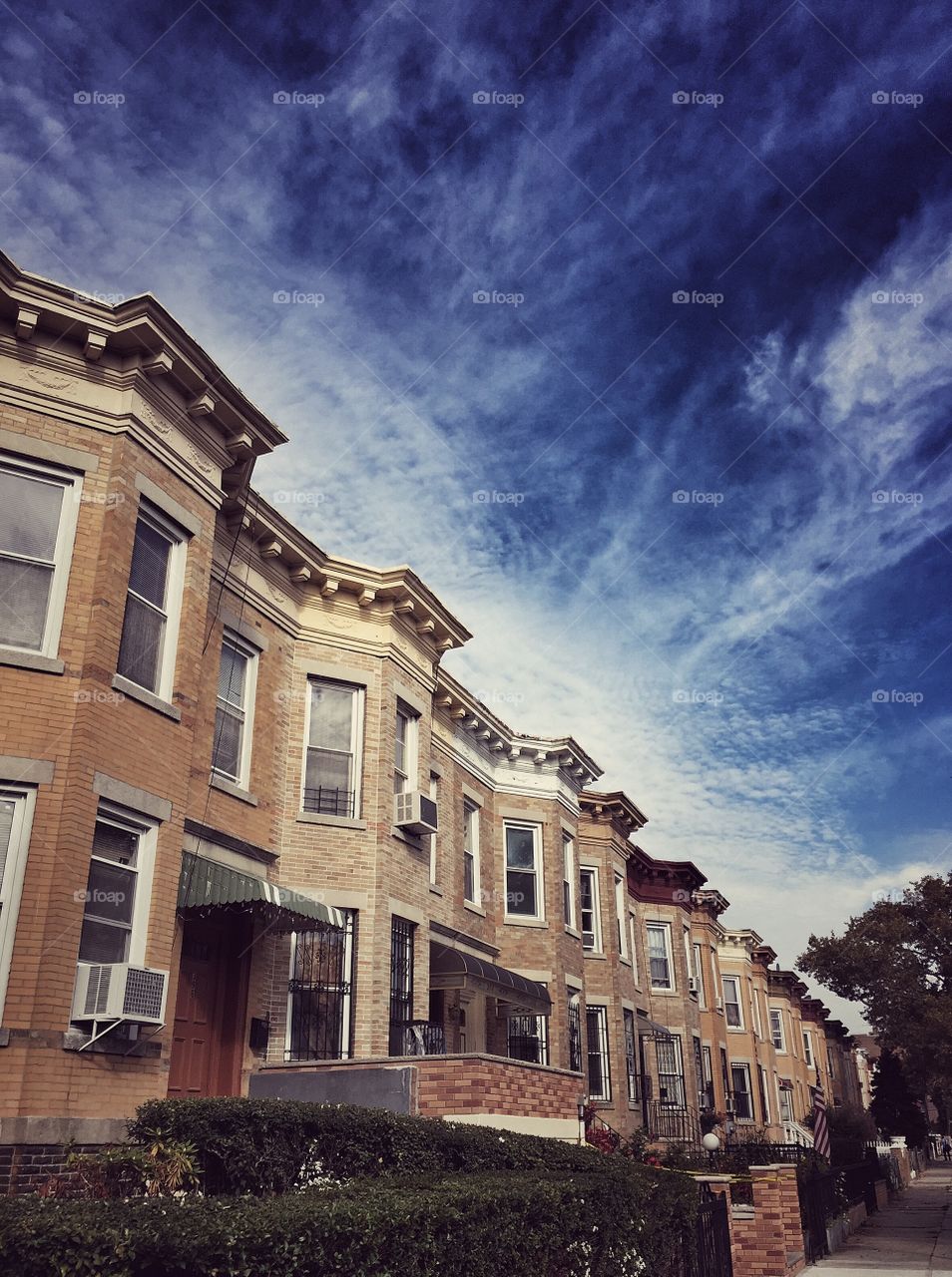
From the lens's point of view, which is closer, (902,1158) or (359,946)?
(359,946)

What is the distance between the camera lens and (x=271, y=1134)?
28.8 feet

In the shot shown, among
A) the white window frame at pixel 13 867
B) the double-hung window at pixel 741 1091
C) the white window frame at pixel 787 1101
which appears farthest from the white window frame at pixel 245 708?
the white window frame at pixel 787 1101

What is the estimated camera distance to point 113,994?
1002 cm

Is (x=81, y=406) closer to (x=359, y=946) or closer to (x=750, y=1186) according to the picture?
(x=359, y=946)

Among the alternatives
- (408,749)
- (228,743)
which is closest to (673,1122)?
(408,749)

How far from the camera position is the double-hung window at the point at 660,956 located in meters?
34.2

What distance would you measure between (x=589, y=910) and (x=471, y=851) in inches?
264

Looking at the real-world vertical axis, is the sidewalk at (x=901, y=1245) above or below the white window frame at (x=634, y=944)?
below

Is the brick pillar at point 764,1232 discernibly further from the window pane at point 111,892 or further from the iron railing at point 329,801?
the window pane at point 111,892

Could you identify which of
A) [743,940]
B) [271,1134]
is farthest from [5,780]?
[743,940]

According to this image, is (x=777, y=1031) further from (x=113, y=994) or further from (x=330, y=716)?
(x=113, y=994)

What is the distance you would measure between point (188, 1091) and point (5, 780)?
16.7 feet

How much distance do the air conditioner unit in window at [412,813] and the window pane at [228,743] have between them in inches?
116

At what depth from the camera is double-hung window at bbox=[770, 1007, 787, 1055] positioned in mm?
56875
